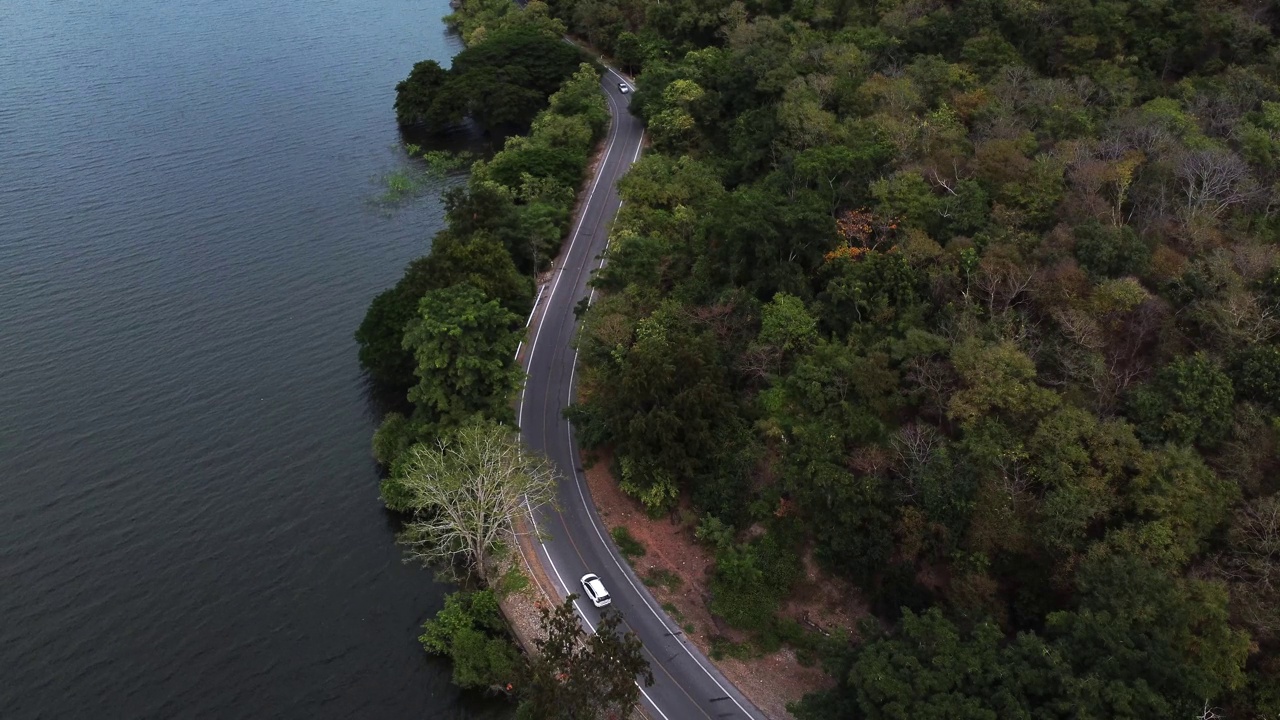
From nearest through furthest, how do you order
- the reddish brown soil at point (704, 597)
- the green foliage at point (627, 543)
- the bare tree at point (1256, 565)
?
1. the bare tree at point (1256, 565)
2. the reddish brown soil at point (704, 597)
3. the green foliage at point (627, 543)

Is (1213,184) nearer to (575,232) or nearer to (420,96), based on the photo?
(575,232)

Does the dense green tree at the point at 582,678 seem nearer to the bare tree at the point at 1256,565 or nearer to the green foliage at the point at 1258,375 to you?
the bare tree at the point at 1256,565

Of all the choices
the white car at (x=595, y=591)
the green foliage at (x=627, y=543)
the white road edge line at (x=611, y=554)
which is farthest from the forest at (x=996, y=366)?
the white car at (x=595, y=591)

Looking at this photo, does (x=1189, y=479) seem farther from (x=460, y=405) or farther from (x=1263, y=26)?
(x=1263, y=26)

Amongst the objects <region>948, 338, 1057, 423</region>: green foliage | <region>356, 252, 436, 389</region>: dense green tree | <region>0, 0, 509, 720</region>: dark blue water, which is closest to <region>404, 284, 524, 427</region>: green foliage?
<region>356, 252, 436, 389</region>: dense green tree

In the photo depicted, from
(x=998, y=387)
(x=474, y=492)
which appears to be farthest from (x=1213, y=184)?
(x=474, y=492)

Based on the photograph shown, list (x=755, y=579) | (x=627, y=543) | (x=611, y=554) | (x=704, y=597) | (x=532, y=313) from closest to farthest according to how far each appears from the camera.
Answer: (x=755, y=579), (x=704, y=597), (x=611, y=554), (x=627, y=543), (x=532, y=313)

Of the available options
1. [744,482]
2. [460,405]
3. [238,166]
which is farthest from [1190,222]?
[238,166]
